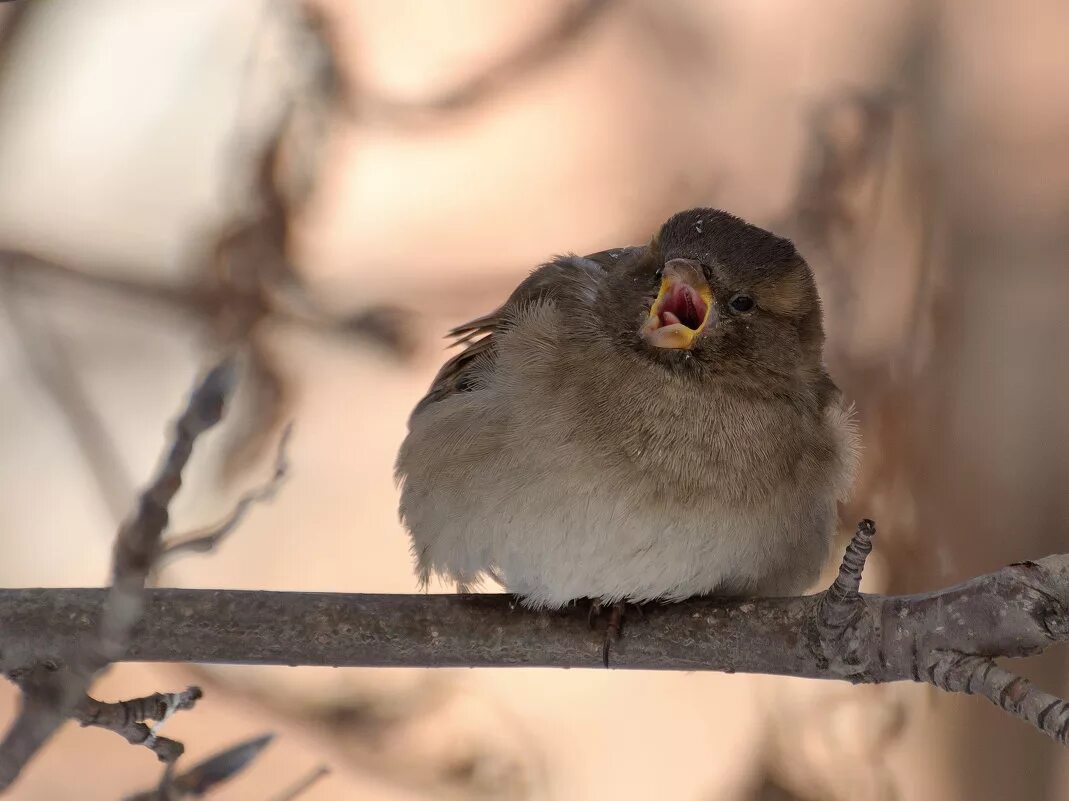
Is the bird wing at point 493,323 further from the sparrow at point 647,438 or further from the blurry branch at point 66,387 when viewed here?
the blurry branch at point 66,387

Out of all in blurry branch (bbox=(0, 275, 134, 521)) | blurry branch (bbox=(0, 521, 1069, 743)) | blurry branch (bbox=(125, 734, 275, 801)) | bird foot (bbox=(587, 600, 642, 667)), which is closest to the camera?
blurry branch (bbox=(125, 734, 275, 801))

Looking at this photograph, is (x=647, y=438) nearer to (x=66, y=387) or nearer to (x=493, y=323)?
(x=493, y=323)

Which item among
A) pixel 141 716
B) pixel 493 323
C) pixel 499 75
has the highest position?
pixel 499 75

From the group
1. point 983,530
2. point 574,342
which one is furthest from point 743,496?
point 983,530

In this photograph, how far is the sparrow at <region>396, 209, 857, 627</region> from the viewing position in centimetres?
250

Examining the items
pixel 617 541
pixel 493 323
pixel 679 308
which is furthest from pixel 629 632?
pixel 493 323

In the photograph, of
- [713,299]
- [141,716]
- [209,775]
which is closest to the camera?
[209,775]

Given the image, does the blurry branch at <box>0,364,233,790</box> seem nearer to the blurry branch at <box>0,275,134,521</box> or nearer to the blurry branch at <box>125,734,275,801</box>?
the blurry branch at <box>125,734,275,801</box>

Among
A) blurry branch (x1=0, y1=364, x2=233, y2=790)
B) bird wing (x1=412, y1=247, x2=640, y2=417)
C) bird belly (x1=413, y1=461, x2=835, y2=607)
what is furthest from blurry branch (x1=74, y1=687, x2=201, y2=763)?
bird wing (x1=412, y1=247, x2=640, y2=417)

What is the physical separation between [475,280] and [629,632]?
1.55 metres

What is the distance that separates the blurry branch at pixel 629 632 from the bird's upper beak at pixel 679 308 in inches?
22.2

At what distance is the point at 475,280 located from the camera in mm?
3748

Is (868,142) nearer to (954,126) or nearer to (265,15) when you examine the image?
(954,126)

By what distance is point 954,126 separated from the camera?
3713 mm
